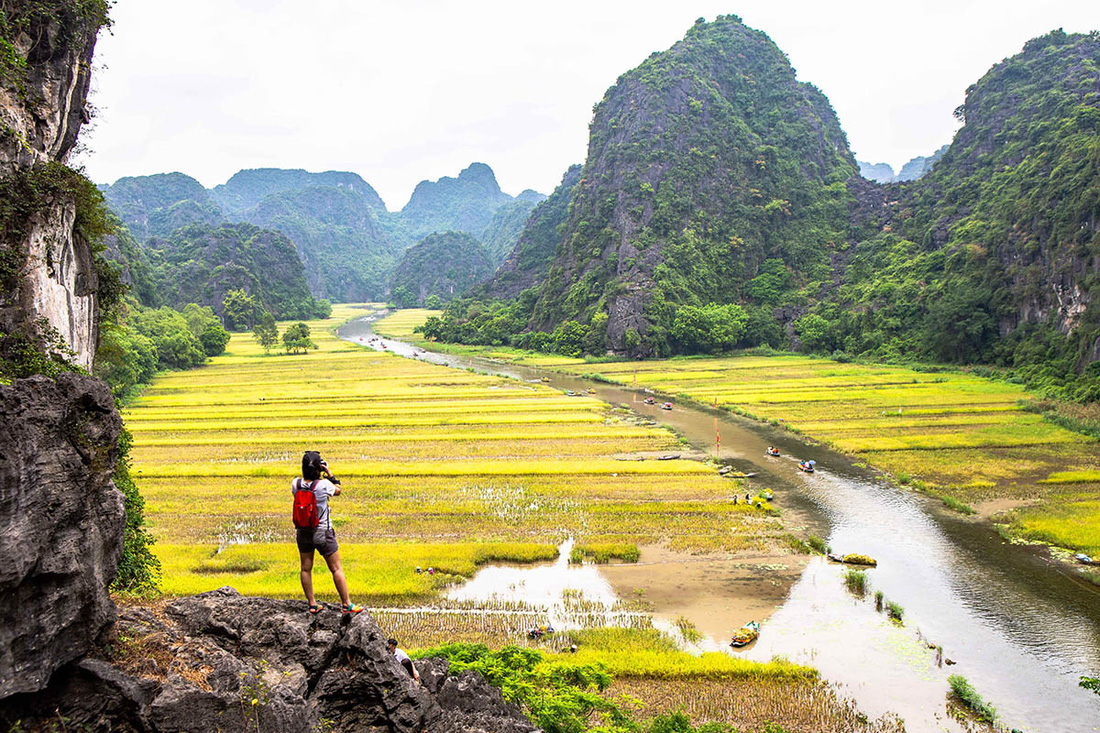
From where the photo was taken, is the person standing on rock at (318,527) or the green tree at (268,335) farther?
the green tree at (268,335)

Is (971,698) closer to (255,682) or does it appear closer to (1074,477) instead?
(255,682)

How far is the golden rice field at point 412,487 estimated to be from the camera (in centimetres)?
1894

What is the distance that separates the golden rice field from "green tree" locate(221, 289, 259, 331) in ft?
248

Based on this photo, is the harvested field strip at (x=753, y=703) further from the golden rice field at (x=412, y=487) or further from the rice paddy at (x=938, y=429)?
the rice paddy at (x=938, y=429)

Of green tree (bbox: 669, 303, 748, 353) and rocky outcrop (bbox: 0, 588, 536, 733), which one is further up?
green tree (bbox: 669, 303, 748, 353)

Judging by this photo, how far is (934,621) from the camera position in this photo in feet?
50.3

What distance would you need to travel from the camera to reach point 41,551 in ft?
19.9

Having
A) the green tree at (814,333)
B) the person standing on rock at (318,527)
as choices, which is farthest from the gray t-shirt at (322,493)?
the green tree at (814,333)

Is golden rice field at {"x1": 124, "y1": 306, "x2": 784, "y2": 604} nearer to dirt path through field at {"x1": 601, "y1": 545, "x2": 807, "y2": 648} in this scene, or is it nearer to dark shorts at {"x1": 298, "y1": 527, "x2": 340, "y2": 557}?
dirt path through field at {"x1": 601, "y1": 545, "x2": 807, "y2": 648}

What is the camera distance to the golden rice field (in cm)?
1894

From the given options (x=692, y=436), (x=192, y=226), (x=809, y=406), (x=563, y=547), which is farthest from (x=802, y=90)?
(x=192, y=226)

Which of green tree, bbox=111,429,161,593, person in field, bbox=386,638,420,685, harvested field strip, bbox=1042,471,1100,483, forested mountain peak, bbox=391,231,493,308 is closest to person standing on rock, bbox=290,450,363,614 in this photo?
person in field, bbox=386,638,420,685

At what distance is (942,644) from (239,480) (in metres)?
26.1

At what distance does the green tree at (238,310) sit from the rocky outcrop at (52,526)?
121 metres
